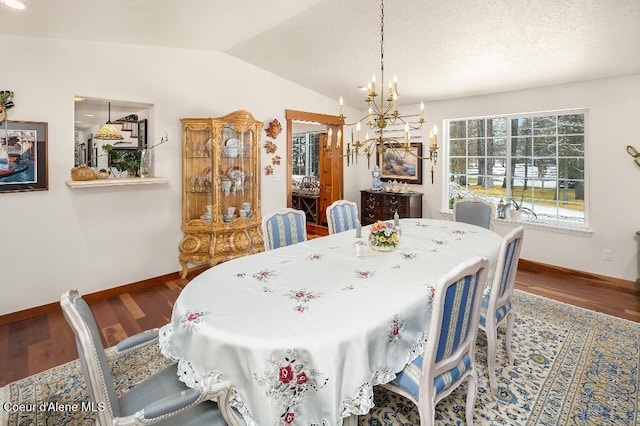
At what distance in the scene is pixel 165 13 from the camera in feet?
9.75

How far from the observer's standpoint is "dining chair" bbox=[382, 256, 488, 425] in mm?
1378

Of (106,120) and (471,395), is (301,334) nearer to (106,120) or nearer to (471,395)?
(471,395)

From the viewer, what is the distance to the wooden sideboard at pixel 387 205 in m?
5.40

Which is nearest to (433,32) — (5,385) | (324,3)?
(324,3)

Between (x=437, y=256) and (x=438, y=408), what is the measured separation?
0.90 meters

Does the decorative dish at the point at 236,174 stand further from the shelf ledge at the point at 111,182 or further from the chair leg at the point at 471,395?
the chair leg at the point at 471,395

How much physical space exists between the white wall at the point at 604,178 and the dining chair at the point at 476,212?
1.40 m

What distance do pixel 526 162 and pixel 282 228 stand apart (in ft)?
11.9

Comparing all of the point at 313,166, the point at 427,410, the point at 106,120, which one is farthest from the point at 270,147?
the point at 427,410

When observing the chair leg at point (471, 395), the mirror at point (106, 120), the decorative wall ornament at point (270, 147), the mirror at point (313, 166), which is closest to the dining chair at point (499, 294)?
the chair leg at point (471, 395)

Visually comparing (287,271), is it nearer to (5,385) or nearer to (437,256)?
(437,256)

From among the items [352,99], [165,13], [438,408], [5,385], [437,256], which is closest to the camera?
[438,408]

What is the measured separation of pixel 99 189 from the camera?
355 cm

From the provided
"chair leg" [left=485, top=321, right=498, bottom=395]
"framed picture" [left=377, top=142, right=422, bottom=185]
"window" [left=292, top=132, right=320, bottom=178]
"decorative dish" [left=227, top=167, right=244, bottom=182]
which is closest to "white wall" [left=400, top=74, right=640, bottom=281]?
"framed picture" [left=377, top=142, right=422, bottom=185]
